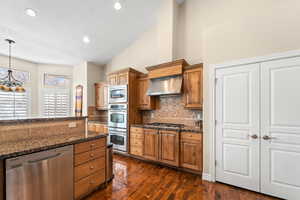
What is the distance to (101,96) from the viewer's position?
553 cm

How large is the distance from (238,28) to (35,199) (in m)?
3.86

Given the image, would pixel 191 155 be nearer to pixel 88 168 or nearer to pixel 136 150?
pixel 136 150

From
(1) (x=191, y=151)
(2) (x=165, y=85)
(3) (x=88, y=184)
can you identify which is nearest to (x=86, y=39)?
(2) (x=165, y=85)

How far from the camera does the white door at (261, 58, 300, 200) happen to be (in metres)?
2.12

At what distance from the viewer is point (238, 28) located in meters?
2.56

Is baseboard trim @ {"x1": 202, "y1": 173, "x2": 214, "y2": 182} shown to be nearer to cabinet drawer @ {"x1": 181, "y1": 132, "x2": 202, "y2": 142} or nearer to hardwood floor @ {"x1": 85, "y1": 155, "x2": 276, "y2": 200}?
hardwood floor @ {"x1": 85, "y1": 155, "x2": 276, "y2": 200}

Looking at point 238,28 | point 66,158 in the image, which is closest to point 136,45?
point 238,28

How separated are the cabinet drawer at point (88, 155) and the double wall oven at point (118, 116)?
172 centimetres

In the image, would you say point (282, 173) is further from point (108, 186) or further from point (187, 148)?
point (108, 186)

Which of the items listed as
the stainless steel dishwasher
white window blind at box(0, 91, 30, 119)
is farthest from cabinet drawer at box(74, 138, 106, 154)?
white window blind at box(0, 91, 30, 119)

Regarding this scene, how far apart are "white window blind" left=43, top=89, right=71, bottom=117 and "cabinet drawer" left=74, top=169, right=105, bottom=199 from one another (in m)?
4.50

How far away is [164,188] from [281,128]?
211 centimetres

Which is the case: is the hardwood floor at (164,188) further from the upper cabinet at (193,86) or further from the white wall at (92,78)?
the white wall at (92,78)

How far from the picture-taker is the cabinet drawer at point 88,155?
2048mm
